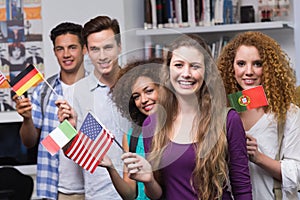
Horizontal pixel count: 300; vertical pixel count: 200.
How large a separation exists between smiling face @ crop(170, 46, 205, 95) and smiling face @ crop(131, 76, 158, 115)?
0.11 m

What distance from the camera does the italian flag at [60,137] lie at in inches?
95.7

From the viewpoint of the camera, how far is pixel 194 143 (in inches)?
91.7

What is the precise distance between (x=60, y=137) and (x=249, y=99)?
25.0 inches

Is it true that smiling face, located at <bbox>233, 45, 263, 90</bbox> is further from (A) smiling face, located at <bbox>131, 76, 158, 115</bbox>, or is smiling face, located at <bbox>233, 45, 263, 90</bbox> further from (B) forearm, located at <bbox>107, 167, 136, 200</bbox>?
(B) forearm, located at <bbox>107, 167, 136, 200</bbox>

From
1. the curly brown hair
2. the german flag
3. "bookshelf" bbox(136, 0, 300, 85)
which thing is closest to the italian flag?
the german flag

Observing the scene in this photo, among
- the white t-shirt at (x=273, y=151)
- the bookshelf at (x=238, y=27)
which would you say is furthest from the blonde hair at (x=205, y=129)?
the bookshelf at (x=238, y=27)

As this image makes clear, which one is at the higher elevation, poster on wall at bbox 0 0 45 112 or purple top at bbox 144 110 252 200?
poster on wall at bbox 0 0 45 112

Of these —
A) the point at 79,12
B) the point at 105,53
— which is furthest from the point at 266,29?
the point at 105,53

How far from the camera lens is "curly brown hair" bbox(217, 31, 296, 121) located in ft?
8.54

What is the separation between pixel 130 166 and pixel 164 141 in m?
0.14

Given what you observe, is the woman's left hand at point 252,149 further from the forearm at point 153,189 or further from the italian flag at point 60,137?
the italian flag at point 60,137

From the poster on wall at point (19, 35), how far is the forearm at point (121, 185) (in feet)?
6.74

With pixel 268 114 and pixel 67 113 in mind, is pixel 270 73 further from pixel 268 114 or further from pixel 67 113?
pixel 67 113

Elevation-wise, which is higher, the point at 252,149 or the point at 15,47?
the point at 15,47
